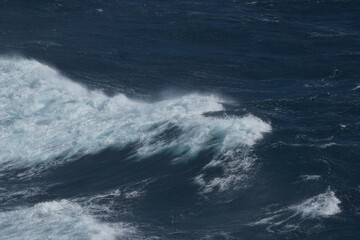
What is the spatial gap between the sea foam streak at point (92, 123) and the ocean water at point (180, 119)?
8.7 inches

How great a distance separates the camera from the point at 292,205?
6975 cm

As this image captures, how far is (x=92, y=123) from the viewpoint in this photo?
9219 cm

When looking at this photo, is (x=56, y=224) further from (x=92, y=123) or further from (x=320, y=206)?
(x=320, y=206)

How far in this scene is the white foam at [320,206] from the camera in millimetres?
67562

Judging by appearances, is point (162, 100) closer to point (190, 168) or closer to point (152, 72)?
point (152, 72)

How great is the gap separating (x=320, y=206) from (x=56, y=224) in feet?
83.8

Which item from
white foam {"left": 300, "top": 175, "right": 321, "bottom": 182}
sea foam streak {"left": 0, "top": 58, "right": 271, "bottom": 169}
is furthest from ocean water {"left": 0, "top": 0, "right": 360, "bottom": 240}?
sea foam streak {"left": 0, "top": 58, "right": 271, "bottom": 169}

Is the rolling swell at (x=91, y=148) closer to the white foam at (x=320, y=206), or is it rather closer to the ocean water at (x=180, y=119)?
the ocean water at (x=180, y=119)

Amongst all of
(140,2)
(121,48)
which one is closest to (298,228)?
(121,48)

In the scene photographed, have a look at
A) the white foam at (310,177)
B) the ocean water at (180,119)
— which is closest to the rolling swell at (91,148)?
the ocean water at (180,119)

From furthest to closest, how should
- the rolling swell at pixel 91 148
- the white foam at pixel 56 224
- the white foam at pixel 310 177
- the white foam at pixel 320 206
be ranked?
the rolling swell at pixel 91 148 → the white foam at pixel 310 177 → the white foam at pixel 56 224 → the white foam at pixel 320 206

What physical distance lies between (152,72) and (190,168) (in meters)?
29.3

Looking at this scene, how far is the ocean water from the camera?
233 feet

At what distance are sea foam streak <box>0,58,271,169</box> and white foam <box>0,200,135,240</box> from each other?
40.2ft
